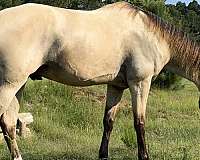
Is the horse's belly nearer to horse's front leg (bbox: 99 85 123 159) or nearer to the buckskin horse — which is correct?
the buckskin horse

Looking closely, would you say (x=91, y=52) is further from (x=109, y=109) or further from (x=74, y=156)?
(x=74, y=156)

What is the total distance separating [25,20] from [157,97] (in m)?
9.77

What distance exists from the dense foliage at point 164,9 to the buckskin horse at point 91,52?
61cm

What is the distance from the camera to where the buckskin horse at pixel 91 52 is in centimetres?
488

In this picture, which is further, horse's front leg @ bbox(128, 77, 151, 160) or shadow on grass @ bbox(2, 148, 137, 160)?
shadow on grass @ bbox(2, 148, 137, 160)

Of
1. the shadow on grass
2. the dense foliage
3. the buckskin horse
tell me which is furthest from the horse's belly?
the dense foliage

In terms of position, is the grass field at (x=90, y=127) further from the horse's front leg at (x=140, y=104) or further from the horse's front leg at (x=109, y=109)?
the horse's front leg at (x=140, y=104)

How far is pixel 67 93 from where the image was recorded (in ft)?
38.4

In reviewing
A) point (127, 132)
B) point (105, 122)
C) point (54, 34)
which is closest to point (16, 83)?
point (54, 34)

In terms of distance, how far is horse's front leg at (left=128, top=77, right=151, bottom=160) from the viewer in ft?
18.6

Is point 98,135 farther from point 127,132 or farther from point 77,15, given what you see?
point 77,15

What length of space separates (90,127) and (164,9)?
29.6 ft

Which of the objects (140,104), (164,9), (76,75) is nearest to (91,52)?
(76,75)

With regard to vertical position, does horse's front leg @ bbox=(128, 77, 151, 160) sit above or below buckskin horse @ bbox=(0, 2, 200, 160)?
below
